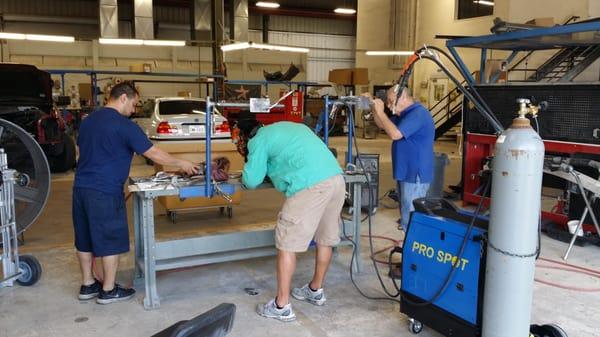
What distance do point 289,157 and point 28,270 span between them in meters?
2.31

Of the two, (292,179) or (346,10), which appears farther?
(346,10)

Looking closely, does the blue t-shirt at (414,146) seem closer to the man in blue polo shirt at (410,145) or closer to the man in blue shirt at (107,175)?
the man in blue polo shirt at (410,145)

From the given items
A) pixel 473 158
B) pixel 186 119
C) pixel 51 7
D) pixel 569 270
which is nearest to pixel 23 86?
pixel 186 119

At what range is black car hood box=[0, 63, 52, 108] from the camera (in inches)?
318

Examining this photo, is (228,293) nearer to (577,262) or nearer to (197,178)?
(197,178)

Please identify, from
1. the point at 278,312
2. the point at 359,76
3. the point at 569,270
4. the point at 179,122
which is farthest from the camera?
the point at 359,76

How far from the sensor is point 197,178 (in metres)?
3.74

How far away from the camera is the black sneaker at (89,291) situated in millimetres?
3679

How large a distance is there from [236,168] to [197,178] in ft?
7.03

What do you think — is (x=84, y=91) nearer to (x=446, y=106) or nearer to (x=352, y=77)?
(x=352, y=77)

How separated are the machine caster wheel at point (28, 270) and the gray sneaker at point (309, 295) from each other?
6.56 ft

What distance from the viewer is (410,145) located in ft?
12.9

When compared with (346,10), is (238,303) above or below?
below

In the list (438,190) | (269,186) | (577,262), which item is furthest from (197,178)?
(438,190)
